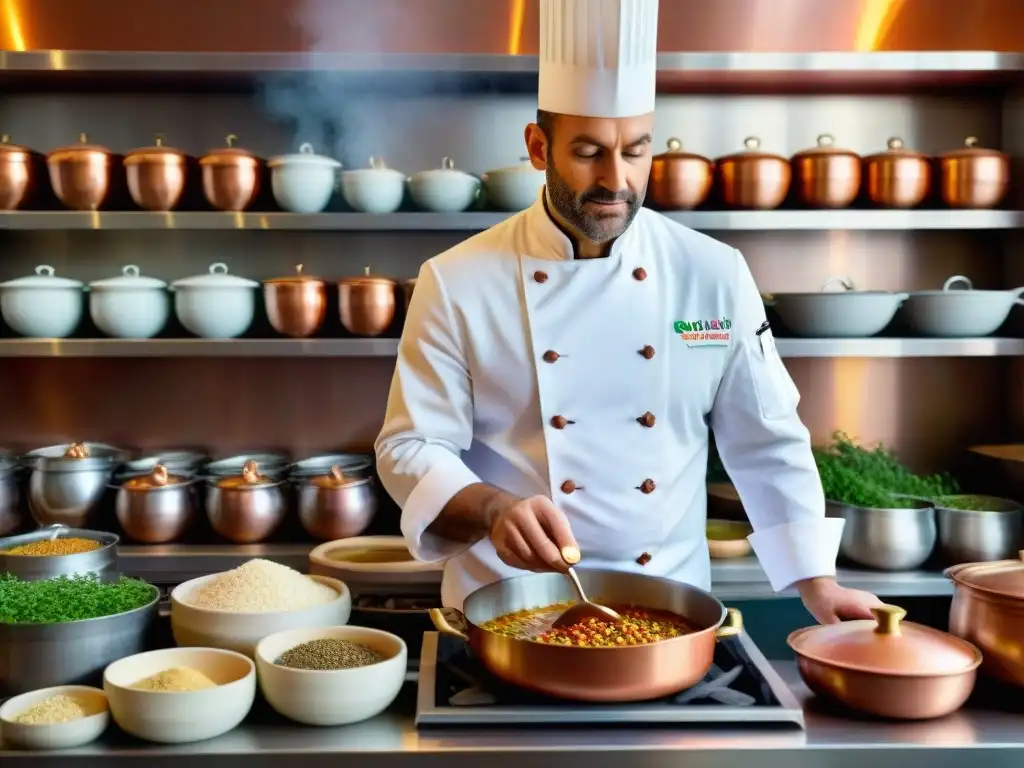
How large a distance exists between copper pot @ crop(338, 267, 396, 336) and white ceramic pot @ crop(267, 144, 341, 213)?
0.25 metres

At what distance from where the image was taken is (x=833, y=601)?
1.59m

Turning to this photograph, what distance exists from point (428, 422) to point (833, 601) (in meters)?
0.73

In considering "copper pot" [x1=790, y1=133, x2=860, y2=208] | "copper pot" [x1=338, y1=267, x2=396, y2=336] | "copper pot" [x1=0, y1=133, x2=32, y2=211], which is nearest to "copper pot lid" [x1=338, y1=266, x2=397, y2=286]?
"copper pot" [x1=338, y1=267, x2=396, y2=336]

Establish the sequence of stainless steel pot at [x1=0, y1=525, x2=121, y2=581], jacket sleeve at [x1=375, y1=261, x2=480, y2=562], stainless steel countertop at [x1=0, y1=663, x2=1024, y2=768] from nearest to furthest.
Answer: stainless steel countertop at [x1=0, y1=663, x2=1024, y2=768] < jacket sleeve at [x1=375, y1=261, x2=480, y2=562] < stainless steel pot at [x1=0, y1=525, x2=121, y2=581]

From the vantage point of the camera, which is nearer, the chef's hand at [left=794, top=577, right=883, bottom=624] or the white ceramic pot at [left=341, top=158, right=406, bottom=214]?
the chef's hand at [left=794, top=577, right=883, bottom=624]

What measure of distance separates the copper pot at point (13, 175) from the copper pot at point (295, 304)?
2.55 ft

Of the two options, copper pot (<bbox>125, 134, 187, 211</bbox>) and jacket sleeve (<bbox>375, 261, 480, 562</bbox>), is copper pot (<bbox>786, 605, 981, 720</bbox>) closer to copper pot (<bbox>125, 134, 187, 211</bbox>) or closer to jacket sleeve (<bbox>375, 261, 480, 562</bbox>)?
jacket sleeve (<bbox>375, 261, 480, 562</bbox>)

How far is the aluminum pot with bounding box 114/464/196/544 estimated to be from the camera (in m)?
2.88

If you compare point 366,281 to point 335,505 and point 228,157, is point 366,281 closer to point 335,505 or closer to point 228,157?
point 228,157

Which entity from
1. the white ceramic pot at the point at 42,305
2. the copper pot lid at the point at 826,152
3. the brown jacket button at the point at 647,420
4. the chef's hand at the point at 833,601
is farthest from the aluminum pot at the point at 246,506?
the copper pot lid at the point at 826,152

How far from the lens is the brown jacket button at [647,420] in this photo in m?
1.83

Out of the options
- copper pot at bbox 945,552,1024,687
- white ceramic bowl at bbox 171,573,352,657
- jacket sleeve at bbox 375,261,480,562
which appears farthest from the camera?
jacket sleeve at bbox 375,261,480,562

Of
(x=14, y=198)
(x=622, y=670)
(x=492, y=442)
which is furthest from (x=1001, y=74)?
(x=14, y=198)

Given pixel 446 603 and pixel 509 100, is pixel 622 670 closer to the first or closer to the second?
pixel 446 603
